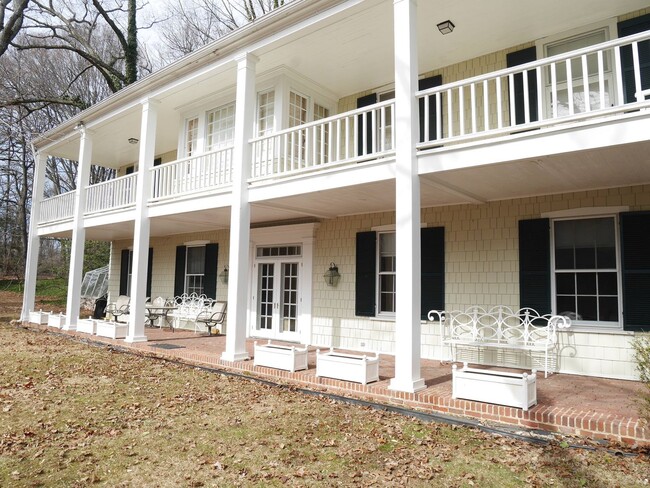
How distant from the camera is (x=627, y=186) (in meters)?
6.95

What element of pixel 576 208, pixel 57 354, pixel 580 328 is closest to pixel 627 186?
pixel 576 208

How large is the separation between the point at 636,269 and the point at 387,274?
4.38 metres

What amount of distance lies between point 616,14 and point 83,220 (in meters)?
13.9

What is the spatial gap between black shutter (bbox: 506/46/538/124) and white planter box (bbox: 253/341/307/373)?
5557mm

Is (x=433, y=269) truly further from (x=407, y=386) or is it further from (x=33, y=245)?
(x=33, y=245)

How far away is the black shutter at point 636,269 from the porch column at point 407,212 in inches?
132

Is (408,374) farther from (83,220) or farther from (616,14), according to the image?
(83,220)

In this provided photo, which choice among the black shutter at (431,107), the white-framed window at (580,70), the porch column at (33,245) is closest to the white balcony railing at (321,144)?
the black shutter at (431,107)

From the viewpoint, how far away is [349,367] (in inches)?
259

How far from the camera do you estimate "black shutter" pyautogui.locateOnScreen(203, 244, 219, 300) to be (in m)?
13.2

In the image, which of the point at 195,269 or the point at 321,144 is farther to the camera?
the point at 195,269

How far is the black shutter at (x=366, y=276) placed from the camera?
9.60 metres

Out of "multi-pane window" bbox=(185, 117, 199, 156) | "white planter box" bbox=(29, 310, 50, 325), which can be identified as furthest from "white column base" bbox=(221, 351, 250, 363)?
"white planter box" bbox=(29, 310, 50, 325)

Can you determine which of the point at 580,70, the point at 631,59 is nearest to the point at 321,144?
the point at 580,70
